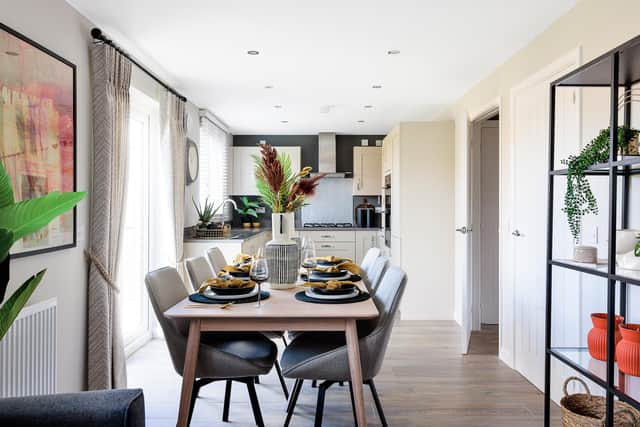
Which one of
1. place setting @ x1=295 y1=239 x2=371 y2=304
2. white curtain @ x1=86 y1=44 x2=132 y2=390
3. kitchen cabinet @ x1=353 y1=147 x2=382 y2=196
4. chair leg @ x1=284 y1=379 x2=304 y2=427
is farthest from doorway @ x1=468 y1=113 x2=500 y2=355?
white curtain @ x1=86 y1=44 x2=132 y2=390

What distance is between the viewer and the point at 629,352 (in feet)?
6.03

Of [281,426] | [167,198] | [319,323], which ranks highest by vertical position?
[167,198]

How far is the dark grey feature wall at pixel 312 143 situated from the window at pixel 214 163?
0.42 metres

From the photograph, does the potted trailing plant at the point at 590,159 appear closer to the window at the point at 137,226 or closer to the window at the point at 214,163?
the window at the point at 137,226

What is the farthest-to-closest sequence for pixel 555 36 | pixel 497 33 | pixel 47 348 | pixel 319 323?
1. pixel 497 33
2. pixel 555 36
3. pixel 47 348
4. pixel 319 323

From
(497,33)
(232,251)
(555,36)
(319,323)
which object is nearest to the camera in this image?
(319,323)

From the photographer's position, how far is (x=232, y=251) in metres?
4.70

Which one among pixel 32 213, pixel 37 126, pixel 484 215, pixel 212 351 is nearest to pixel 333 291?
pixel 212 351

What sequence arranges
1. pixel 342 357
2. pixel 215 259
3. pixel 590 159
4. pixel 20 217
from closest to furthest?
pixel 20 217, pixel 590 159, pixel 342 357, pixel 215 259

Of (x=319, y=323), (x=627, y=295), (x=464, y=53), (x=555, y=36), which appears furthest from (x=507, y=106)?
(x=319, y=323)

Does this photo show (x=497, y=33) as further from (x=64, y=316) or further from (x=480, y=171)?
(x=64, y=316)

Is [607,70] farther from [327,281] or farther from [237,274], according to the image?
[237,274]

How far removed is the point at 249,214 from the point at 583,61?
535 centimetres

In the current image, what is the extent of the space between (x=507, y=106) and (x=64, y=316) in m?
3.42
